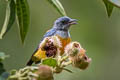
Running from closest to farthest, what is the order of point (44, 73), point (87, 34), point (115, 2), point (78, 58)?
point (44, 73) < point (78, 58) < point (115, 2) < point (87, 34)

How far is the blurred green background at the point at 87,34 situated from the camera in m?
6.89

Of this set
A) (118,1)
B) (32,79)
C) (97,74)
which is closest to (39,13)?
(97,74)

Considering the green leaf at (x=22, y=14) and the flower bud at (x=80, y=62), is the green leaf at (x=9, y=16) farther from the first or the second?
the flower bud at (x=80, y=62)

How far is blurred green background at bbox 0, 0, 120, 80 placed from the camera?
689 centimetres

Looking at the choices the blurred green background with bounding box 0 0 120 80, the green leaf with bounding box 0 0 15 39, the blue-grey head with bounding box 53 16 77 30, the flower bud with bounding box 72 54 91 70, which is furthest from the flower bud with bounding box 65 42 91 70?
the blurred green background with bounding box 0 0 120 80

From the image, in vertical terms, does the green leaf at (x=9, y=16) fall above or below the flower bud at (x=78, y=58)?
above

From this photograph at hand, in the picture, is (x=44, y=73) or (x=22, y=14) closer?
(x=44, y=73)

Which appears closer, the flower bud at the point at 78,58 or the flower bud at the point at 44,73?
the flower bud at the point at 44,73

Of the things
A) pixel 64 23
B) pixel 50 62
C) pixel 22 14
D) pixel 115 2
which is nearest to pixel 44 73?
pixel 50 62

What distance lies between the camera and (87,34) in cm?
725

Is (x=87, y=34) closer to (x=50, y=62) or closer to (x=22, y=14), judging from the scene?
(x=22, y=14)

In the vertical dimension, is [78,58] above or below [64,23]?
below

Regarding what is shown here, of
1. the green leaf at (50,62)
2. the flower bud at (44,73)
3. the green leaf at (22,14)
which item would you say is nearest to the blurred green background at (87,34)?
the green leaf at (22,14)

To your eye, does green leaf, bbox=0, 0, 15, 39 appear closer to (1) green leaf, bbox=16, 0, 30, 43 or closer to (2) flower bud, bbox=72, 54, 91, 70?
(1) green leaf, bbox=16, 0, 30, 43
